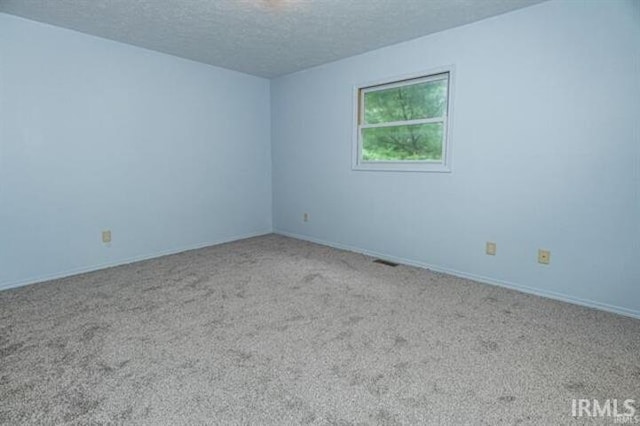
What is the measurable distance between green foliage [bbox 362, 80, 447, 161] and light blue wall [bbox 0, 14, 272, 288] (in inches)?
67.4

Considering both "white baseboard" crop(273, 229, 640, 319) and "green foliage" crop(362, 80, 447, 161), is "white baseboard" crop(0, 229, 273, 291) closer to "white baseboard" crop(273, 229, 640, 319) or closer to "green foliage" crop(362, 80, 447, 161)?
"white baseboard" crop(273, 229, 640, 319)

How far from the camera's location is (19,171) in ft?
9.39

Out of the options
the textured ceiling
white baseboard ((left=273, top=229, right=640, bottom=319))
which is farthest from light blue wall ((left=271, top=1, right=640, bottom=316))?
the textured ceiling

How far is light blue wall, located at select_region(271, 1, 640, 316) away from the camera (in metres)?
2.33

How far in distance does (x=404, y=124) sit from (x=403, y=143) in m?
0.19

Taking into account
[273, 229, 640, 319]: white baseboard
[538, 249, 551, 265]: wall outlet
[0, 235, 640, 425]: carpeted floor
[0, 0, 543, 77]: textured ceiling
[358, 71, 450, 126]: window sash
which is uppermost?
[0, 0, 543, 77]: textured ceiling

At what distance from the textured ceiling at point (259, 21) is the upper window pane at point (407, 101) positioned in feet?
1.43

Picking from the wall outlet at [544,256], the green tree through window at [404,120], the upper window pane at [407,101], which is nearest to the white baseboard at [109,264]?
the green tree through window at [404,120]

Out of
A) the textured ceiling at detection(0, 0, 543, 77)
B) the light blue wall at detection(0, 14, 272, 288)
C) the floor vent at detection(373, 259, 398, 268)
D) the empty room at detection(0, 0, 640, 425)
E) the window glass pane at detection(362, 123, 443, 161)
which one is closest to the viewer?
the empty room at detection(0, 0, 640, 425)

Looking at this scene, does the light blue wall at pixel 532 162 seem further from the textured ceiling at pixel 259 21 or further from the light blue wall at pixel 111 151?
the light blue wall at pixel 111 151

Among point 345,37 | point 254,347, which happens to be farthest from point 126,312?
point 345,37

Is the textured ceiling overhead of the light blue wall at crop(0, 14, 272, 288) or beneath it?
overhead

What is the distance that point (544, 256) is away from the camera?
106 inches

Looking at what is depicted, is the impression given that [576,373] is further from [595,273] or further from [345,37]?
[345,37]
